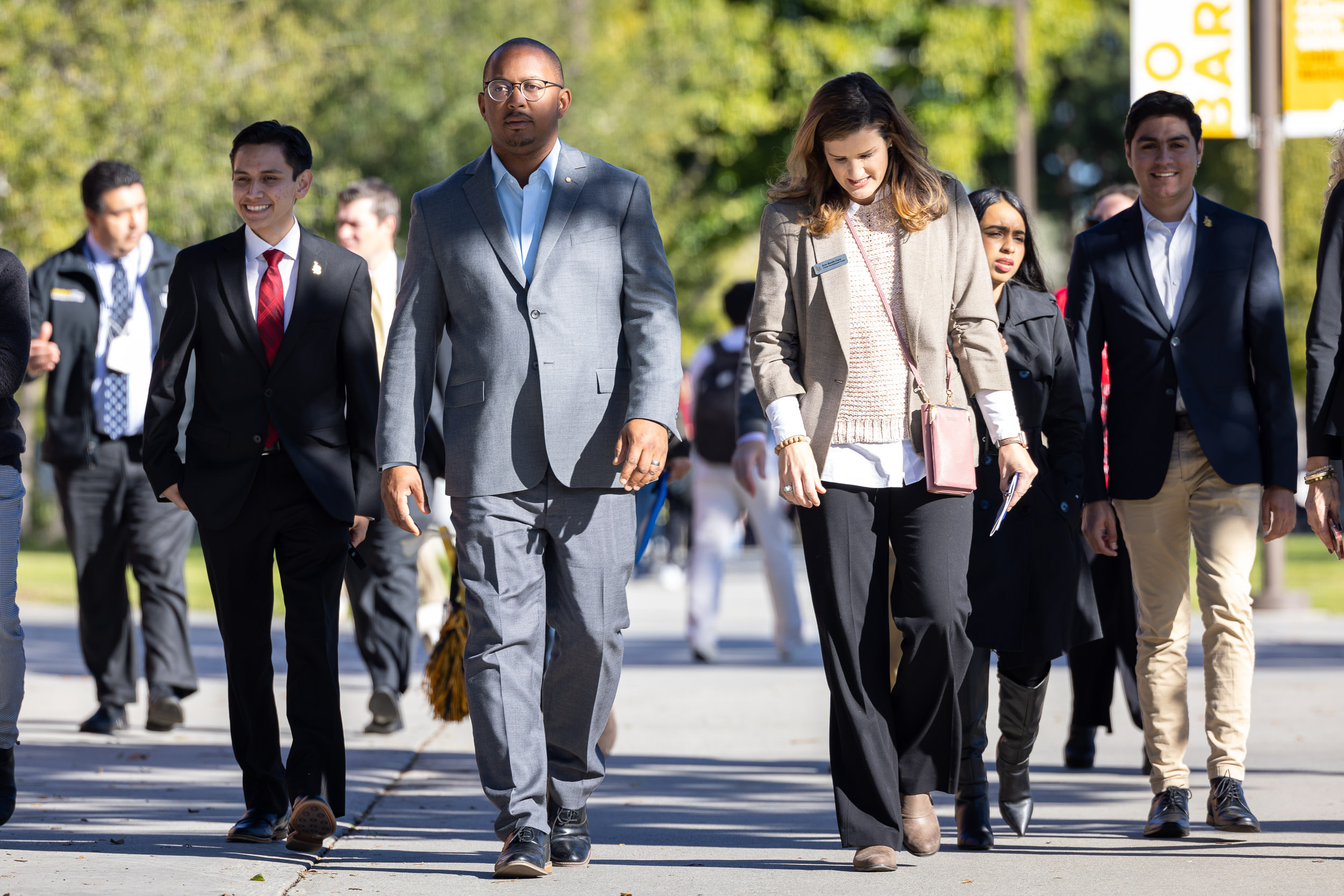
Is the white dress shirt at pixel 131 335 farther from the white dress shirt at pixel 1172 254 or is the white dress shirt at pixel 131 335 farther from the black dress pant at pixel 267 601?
the white dress shirt at pixel 1172 254

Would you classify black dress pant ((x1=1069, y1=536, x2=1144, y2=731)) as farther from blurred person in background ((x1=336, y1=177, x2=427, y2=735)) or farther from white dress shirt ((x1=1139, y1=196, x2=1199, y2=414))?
blurred person in background ((x1=336, y1=177, x2=427, y2=735))

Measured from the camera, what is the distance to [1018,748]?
18.1 ft

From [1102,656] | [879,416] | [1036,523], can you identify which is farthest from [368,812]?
[1102,656]

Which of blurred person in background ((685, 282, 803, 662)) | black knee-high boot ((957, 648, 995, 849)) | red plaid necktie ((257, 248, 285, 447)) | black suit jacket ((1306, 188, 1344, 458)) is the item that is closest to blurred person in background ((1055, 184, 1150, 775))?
black knee-high boot ((957, 648, 995, 849))

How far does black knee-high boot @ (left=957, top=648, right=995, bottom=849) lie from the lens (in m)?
5.27

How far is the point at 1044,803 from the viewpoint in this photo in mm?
6102

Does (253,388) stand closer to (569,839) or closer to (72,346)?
(569,839)

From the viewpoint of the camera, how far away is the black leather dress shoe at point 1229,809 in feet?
17.3

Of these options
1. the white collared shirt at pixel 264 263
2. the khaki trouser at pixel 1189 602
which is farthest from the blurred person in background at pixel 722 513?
the white collared shirt at pixel 264 263

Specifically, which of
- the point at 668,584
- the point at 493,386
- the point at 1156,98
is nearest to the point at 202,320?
the point at 493,386

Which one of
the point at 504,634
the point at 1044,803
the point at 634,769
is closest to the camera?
the point at 504,634

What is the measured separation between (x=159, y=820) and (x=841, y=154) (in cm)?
299

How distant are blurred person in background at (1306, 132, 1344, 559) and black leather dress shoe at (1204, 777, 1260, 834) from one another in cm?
78

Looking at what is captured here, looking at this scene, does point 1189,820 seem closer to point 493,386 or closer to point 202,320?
point 493,386
